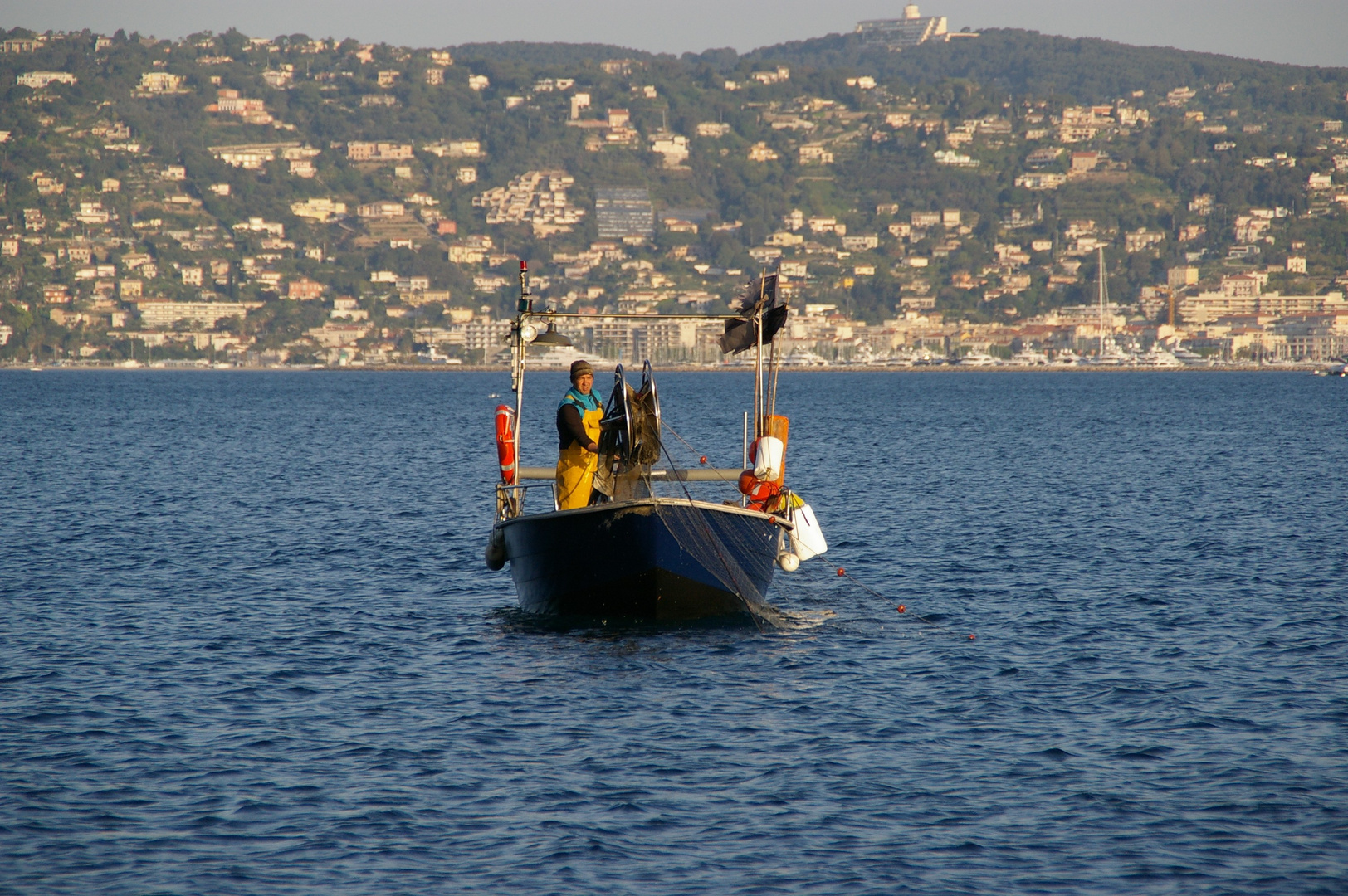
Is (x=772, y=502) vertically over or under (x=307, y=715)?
over

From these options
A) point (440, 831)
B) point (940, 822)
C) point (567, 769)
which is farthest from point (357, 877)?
point (940, 822)

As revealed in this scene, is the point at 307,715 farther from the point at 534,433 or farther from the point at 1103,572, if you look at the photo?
the point at 534,433

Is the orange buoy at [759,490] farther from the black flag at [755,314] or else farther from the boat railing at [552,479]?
the black flag at [755,314]

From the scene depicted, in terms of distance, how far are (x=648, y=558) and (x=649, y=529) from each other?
414mm

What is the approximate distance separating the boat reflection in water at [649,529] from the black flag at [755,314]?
0.8 inches

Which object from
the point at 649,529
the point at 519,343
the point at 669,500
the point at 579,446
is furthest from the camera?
the point at 519,343

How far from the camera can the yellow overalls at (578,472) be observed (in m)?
17.4

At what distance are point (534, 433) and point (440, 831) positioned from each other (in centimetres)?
5595

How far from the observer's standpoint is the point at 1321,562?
24.5 meters

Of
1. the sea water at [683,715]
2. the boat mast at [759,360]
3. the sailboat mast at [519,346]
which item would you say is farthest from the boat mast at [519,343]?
the boat mast at [759,360]

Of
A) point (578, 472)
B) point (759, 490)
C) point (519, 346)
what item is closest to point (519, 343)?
point (519, 346)

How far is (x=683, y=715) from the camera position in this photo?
45.6 feet

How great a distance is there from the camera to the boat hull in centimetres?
1636

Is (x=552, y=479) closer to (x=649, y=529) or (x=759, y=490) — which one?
(x=759, y=490)
